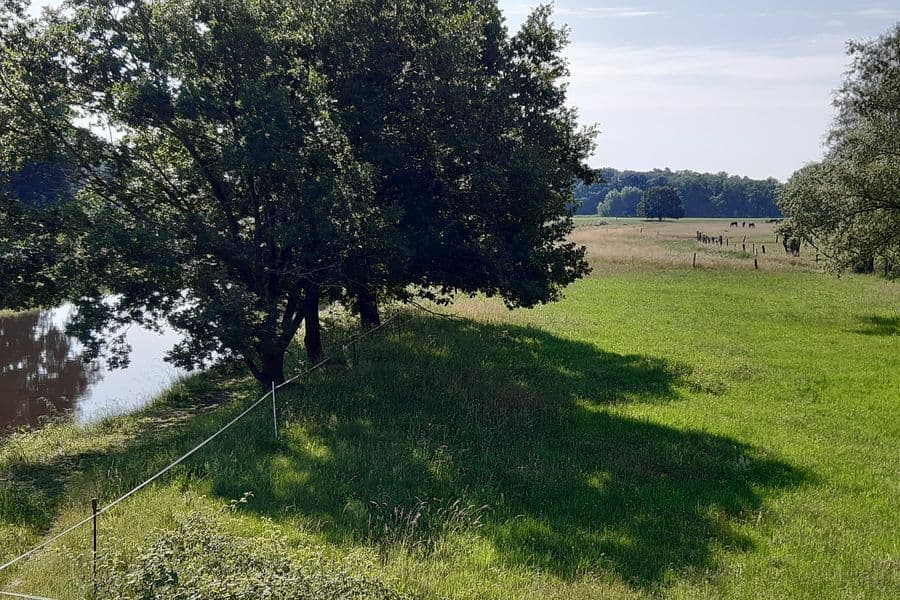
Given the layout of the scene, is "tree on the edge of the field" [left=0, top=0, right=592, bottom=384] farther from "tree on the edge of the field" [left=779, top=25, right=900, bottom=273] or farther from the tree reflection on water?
"tree on the edge of the field" [left=779, top=25, right=900, bottom=273]

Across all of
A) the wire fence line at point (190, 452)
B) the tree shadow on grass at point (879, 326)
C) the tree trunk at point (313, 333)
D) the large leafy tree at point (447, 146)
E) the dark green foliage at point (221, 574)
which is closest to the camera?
the dark green foliage at point (221, 574)

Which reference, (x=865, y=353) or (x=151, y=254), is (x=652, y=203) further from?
(x=151, y=254)

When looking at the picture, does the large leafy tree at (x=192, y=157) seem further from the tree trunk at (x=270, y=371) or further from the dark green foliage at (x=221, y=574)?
the dark green foliage at (x=221, y=574)

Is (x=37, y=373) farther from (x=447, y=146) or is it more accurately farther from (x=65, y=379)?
(x=447, y=146)

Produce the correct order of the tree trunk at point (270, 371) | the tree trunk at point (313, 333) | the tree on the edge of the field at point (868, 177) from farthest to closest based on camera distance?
the tree on the edge of the field at point (868, 177)
the tree trunk at point (313, 333)
the tree trunk at point (270, 371)

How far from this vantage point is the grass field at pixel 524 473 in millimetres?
7207

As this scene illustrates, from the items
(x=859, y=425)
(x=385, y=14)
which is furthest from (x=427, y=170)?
(x=859, y=425)

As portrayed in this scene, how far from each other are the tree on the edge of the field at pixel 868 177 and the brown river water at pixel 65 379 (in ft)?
71.7

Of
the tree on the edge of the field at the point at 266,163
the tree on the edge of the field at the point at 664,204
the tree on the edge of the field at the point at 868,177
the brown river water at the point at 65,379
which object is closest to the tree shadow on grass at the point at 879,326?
the tree on the edge of the field at the point at 868,177

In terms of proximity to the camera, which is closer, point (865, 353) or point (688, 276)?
point (865, 353)

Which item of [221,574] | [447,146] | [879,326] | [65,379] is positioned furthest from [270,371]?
[879,326]

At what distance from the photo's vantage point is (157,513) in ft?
27.2

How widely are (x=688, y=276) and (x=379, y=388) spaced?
3150 cm

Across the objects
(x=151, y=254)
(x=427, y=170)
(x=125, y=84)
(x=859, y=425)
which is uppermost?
(x=125, y=84)
